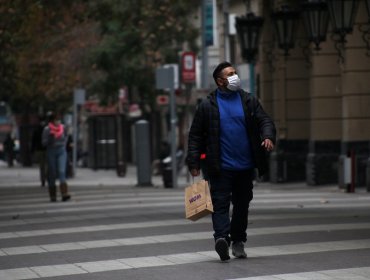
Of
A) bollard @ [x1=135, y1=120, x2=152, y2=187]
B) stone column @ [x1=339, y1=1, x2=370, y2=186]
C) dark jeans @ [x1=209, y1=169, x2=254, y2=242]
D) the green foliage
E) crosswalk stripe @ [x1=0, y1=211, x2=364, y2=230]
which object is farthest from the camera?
the green foliage

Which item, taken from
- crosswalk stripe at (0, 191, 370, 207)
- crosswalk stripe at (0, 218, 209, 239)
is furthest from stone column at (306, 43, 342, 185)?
crosswalk stripe at (0, 218, 209, 239)

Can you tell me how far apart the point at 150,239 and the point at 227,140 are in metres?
2.56

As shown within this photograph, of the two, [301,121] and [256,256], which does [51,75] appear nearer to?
[301,121]

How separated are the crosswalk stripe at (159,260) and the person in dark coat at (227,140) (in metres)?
0.50

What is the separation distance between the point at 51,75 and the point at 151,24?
4.37 metres

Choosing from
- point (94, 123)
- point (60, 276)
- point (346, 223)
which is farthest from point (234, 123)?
point (94, 123)

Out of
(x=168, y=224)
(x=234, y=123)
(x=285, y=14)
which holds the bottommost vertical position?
(x=168, y=224)

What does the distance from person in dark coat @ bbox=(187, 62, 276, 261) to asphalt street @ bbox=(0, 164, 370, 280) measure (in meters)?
0.68

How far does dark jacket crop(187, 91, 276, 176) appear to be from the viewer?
10.4 m

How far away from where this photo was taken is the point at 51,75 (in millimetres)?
42781

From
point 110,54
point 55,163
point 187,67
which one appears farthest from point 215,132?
point 110,54

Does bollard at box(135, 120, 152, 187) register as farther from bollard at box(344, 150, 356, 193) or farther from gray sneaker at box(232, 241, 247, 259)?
gray sneaker at box(232, 241, 247, 259)

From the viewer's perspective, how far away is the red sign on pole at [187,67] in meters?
29.4

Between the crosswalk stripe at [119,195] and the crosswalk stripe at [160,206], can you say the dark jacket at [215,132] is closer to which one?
the crosswalk stripe at [160,206]
